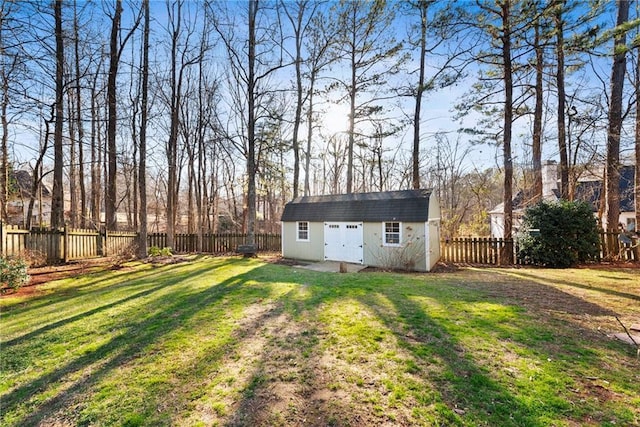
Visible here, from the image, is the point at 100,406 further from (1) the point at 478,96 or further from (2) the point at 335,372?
(1) the point at 478,96

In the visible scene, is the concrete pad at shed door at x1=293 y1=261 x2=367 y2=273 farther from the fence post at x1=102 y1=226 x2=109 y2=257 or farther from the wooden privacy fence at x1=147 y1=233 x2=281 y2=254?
the fence post at x1=102 y1=226 x2=109 y2=257

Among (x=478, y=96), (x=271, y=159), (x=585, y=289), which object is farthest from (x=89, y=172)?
(x=585, y=289)

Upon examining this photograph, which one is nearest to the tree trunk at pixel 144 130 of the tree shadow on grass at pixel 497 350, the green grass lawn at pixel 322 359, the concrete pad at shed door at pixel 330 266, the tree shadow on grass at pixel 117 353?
the green grass lawn at pixel 322 359

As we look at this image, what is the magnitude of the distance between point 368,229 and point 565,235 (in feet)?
22.2

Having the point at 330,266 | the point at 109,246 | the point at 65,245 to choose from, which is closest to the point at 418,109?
the point at 330,266

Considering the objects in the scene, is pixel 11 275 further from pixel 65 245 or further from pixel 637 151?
pixel 637 151

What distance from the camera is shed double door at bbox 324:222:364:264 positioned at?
1155 cm

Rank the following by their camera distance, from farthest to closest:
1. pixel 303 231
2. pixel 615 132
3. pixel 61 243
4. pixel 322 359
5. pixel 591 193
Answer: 1. pixel 591 193
2. pixel 303 231
3. pixel 615 132
4. pixel 61 243
5. pixel 322 359

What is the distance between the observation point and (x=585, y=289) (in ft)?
20.1

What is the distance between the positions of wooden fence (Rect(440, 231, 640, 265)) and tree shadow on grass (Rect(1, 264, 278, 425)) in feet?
29.5

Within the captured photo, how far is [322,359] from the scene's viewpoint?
3252mm

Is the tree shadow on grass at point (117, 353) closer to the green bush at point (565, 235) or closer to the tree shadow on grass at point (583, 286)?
the tree shadow on grass at point (583, 286)

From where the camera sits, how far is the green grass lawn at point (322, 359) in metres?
2.41

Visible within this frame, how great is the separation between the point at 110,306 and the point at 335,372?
4743mm
